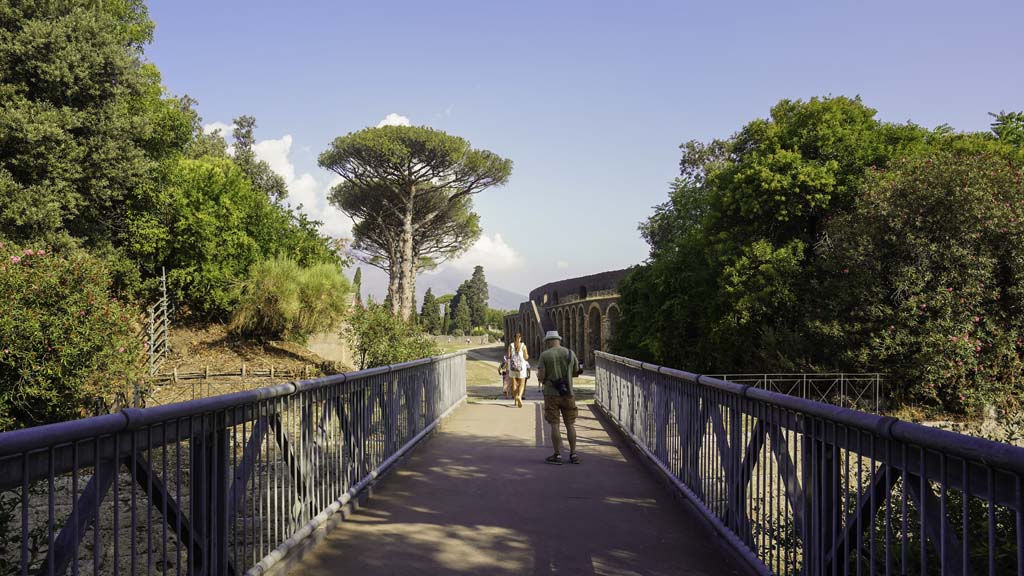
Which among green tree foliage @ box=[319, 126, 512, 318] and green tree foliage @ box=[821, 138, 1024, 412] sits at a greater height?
green tree foliage @ box=[319, 126, 512, 318]

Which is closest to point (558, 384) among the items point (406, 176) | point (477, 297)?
point (406, 176)

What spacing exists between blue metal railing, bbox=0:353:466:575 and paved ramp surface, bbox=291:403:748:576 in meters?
0.35

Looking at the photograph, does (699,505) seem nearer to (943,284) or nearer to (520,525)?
(520,525)

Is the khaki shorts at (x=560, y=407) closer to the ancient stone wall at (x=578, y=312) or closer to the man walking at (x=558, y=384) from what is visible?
the man walking at (x=558, y=384)

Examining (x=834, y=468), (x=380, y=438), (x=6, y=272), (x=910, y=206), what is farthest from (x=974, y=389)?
(x=6, y=272)

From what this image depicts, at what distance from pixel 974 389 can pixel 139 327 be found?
23.0 m

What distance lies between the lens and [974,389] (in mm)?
17859

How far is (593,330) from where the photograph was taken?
5222 centimetres

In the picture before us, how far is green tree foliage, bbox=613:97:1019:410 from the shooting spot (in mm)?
19484

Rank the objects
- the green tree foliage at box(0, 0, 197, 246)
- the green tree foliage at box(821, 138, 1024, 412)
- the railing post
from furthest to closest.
Answer: the green tree foliage at box(0, 0, 197, 246) < the green tree foliage at box(821, 138, 1024, 412) < the railing post

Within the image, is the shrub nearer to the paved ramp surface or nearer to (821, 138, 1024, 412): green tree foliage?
the paved ramp surface

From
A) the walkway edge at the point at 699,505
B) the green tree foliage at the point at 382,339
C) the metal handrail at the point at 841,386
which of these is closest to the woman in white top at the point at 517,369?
the green tree foliage at the point at 382,339

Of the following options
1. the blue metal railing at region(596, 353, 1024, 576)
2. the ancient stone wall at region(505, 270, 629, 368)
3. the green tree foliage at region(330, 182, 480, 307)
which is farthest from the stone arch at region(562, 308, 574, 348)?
the blue metal railing at region(596, 353, 1024, 576)

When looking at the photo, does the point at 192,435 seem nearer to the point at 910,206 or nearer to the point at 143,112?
the point at 910,206
